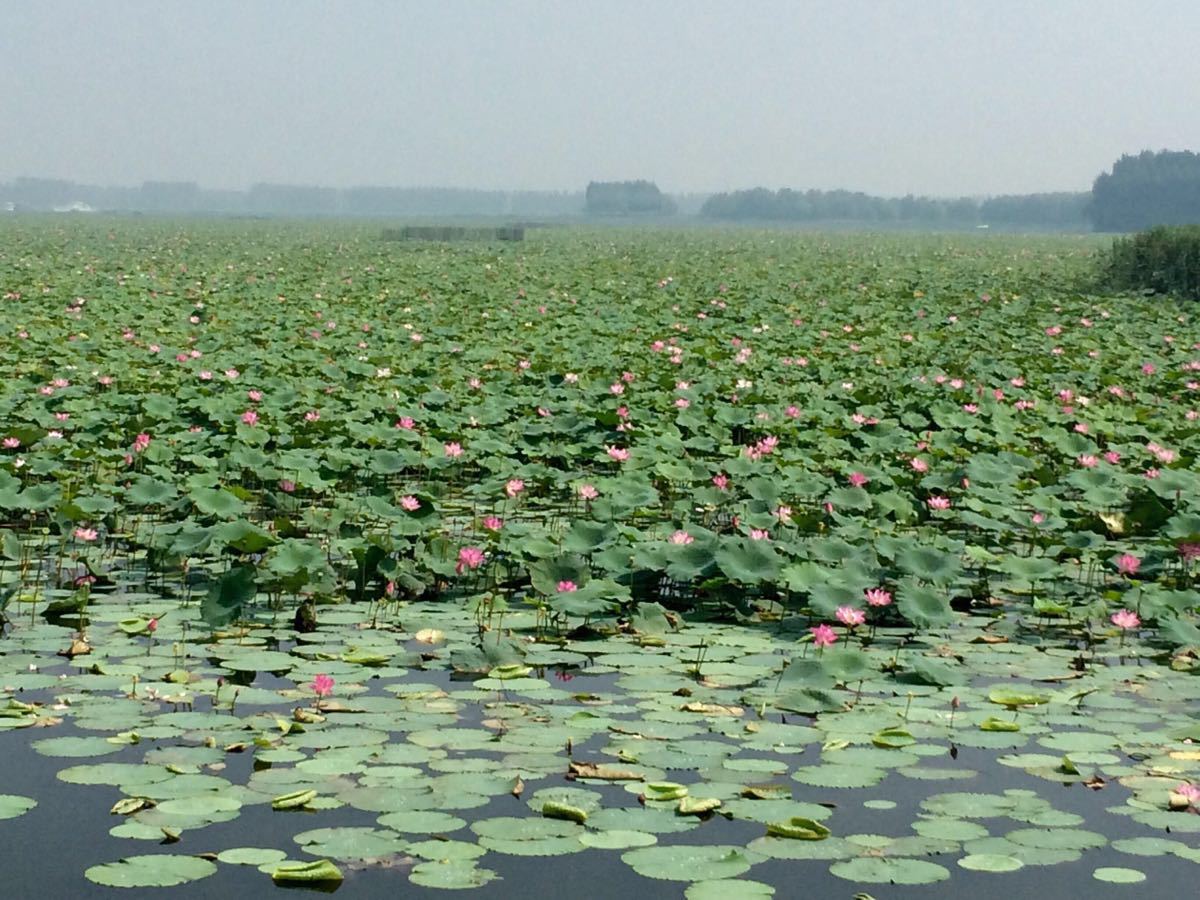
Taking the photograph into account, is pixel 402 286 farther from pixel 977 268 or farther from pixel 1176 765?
pixel 1176 765

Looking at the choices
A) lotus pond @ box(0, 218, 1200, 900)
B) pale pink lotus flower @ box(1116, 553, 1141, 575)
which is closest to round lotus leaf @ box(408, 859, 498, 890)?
lotus pond @ box(0, 218, 1200, 900)

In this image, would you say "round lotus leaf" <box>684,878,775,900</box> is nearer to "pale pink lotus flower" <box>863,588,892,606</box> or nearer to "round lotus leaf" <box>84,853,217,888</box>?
"round lotus leaf" <box>84,853,217,888</box>

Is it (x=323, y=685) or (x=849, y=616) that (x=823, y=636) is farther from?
(x=323, y=685)

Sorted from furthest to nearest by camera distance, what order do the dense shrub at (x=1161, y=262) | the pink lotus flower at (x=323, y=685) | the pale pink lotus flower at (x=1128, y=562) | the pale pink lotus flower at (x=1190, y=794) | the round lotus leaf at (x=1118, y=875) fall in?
the dense shrub at (x=1161, y=262), the pale pink lotus flower at (x=1128, y=562), the pink lotus flower at (x=323, y=685), the pale pink lotus flower at (x=1190, y=794), the round lotus leaf at (x=1118, y=875)

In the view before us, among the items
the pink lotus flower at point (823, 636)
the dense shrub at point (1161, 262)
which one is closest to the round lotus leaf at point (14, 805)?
the pink lotus flower at point (823, 636)

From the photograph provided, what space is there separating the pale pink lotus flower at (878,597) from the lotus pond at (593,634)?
0.03 m

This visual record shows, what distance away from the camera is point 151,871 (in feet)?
10.1

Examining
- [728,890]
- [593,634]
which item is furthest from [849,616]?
[728,890]

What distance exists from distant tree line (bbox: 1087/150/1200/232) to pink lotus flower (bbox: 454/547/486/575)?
124 meters

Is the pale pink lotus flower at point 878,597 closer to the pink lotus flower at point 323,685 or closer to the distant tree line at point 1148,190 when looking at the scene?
→ the pink lotus flower at point 323,685

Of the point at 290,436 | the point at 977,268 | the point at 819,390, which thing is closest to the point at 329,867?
the point at 290,436

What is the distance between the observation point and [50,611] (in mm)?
5102

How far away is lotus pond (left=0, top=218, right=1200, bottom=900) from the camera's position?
10.9 ft

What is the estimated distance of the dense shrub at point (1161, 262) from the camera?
2167cm
